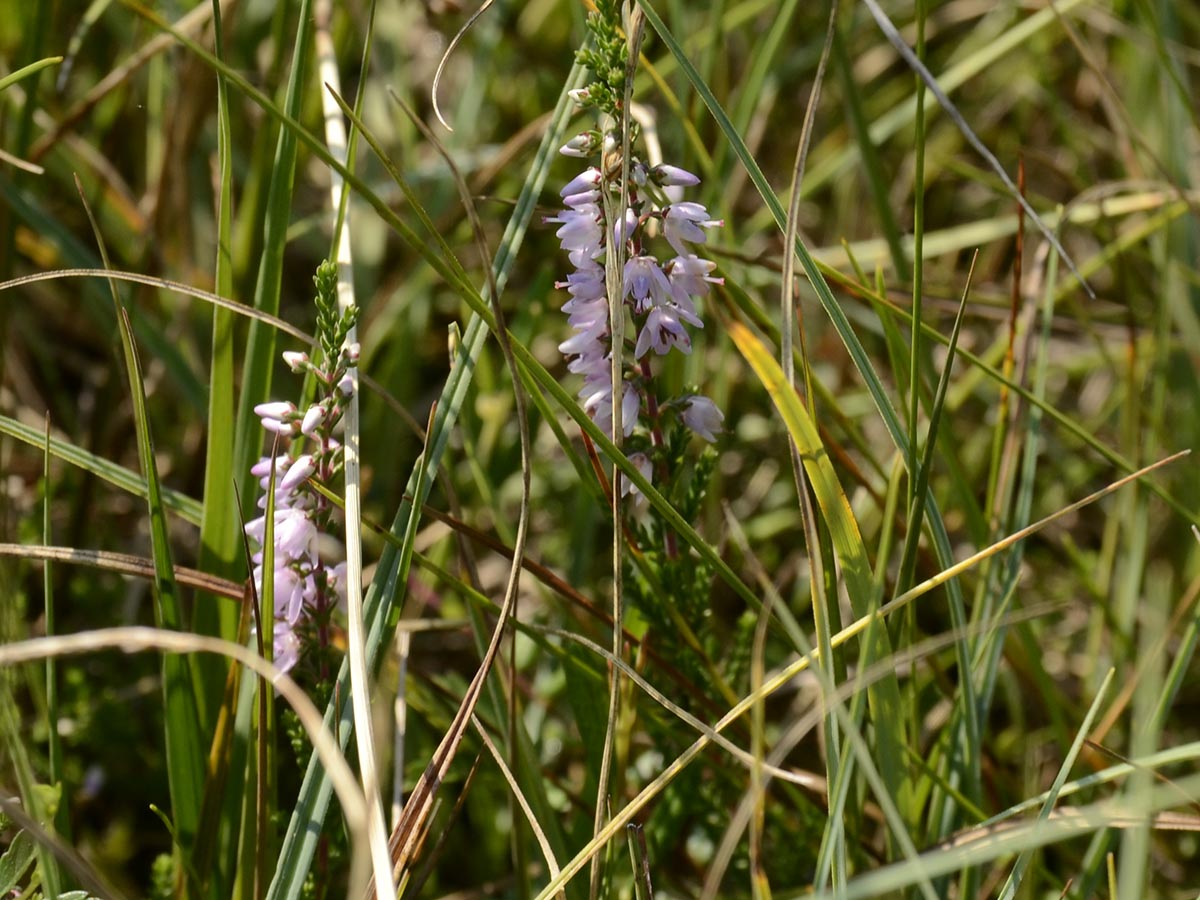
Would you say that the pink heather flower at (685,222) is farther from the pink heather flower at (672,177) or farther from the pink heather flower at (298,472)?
the pink heather flower at (298,472)

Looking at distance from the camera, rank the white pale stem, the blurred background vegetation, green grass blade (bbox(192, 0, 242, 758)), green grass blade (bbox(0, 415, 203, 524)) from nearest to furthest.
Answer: the white pale stem
green grass blade (bbox(0, 415, 203, 524))
green grass blade (bbox(192, 0, 242, 758))
the blurred background vegetation

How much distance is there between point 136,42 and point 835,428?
2.64 meters

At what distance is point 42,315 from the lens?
4035 mm

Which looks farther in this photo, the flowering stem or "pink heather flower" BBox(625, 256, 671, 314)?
the flowering stem

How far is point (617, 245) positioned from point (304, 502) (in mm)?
710

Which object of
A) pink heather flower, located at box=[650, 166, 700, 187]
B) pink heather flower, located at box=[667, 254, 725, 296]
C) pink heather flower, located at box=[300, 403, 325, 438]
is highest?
pink heather flower, located at box=[650, 166, 700, 187]

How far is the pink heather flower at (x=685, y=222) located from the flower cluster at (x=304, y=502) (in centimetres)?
56

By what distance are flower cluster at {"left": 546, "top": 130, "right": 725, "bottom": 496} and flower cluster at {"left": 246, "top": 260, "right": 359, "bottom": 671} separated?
1.27ft

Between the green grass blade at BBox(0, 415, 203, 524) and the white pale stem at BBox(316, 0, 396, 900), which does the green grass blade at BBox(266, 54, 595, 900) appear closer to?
the white pale stem at BBox(316, 0, 396, 900)

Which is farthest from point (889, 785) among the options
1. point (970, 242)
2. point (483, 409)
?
point (970, 242)

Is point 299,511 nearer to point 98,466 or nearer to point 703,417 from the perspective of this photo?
point 98,466

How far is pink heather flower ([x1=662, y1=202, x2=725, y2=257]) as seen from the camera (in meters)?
1.90

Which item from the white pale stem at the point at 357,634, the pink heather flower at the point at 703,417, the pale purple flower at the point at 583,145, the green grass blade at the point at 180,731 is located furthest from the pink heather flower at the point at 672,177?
the green grass blade at the point at 180,731

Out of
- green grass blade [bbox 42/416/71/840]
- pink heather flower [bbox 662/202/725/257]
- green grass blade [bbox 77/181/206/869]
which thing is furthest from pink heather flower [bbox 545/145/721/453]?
green grass blade [bbox 42/416/71/840]
